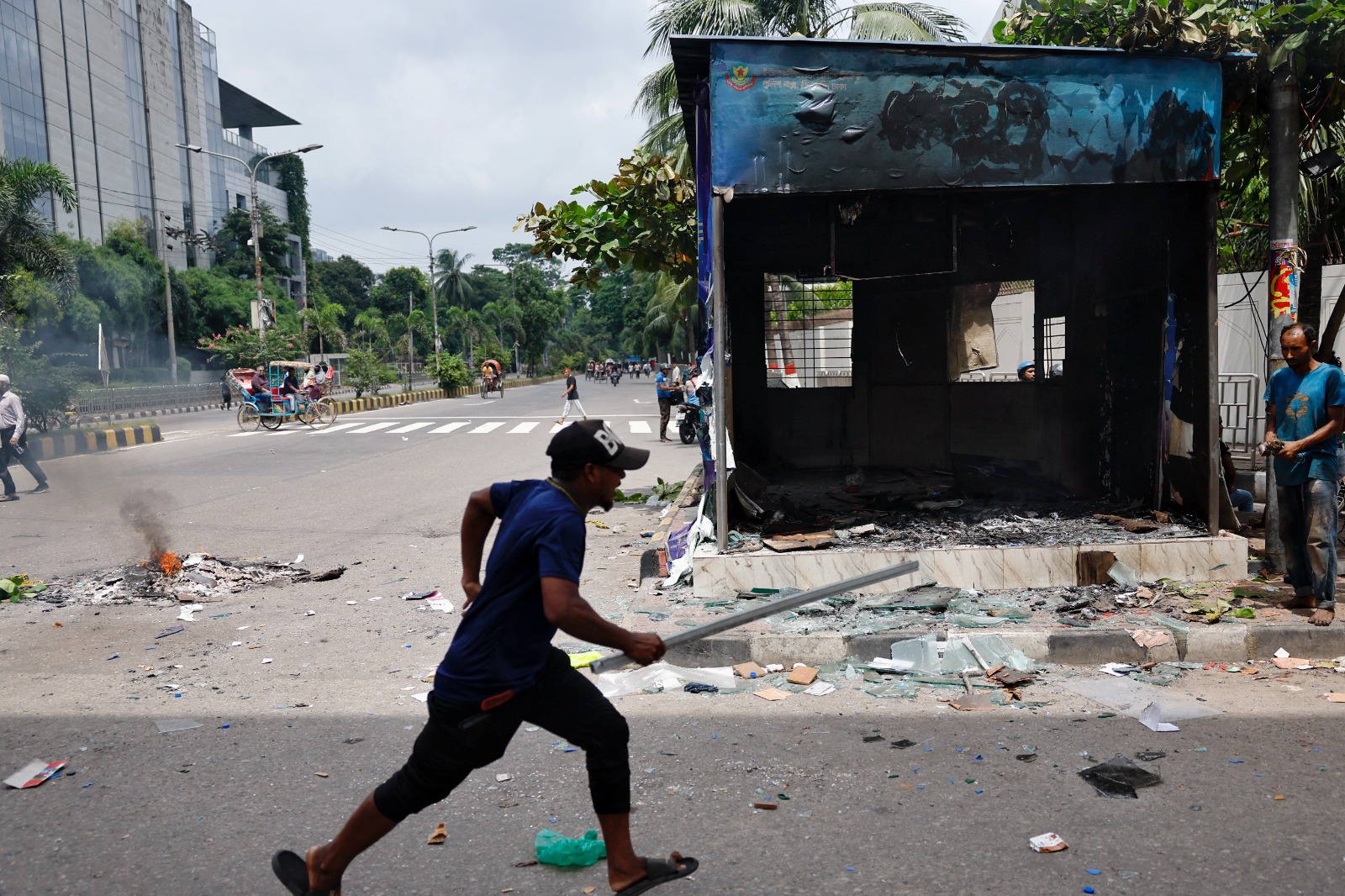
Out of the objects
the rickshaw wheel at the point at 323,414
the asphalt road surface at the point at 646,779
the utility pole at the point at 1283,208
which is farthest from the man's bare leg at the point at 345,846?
the rickshaw wheel at the point at 323,414

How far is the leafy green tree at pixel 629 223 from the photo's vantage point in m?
8.98

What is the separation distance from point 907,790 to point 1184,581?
3.59m

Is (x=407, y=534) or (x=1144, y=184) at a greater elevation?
(x=1144, y=184)

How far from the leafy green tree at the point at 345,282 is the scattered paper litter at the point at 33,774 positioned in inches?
3459

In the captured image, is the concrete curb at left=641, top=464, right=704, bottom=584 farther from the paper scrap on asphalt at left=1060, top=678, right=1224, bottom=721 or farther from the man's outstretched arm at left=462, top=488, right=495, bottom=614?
the man's outstretched arm at left=462, top=488, right=495, bottom=614

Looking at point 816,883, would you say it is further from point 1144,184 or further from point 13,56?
point 13,56

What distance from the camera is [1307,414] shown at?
5.39 meters

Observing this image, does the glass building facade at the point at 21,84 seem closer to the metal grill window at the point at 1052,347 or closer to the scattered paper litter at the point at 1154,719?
the metal grill window at the point at 1052,347

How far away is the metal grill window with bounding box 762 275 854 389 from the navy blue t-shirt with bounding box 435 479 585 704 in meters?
8.21

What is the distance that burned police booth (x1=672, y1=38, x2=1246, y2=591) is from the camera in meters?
6.25

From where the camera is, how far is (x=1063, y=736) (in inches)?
162

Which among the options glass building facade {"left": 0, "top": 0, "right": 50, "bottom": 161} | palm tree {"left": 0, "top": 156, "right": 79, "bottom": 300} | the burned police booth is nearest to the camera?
the burned police booth

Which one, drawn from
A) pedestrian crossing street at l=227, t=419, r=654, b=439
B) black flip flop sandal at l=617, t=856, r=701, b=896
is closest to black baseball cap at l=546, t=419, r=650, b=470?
black flip flop sandal at l=617, t=856, r=701, b=896

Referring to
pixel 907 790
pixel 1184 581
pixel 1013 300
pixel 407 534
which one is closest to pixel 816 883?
pixel 907 790
